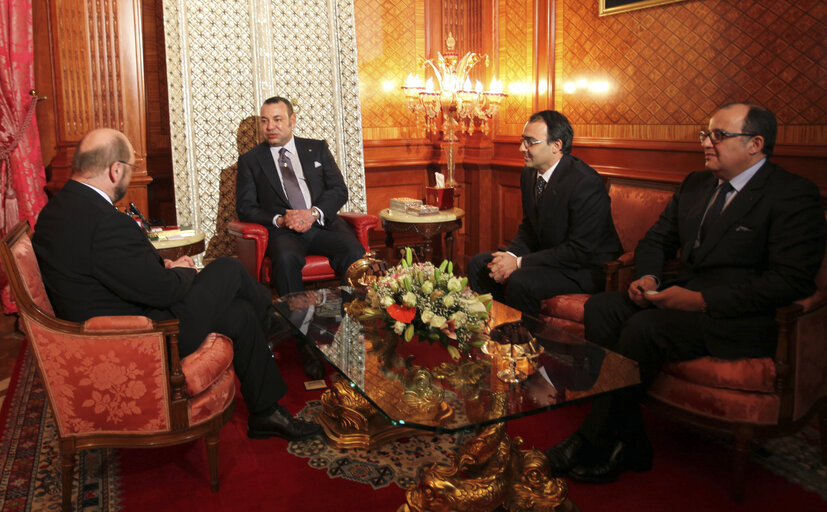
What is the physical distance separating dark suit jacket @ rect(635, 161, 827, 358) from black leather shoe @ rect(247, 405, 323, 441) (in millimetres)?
1760

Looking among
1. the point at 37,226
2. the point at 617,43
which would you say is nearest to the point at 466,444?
the point at 37,226

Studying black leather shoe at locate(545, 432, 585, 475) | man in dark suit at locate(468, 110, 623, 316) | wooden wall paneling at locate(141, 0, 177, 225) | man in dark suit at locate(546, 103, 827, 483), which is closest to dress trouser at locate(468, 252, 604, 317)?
man in dark suit at locate(468, 110, 623, 316)

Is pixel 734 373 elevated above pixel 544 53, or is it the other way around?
pixel 544 53

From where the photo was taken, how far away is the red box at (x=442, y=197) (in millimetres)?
5359

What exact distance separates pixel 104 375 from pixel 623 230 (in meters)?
2.92

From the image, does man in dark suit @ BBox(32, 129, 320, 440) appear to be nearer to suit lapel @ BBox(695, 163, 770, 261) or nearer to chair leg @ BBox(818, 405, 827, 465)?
suit lapel @ BBox(695, 163, 770, 261)

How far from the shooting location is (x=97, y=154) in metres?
2.64

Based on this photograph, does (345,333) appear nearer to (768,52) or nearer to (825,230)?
(825,230)

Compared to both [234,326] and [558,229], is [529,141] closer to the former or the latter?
[558,229]

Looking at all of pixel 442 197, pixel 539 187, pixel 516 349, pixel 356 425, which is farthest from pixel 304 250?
pixel 516 349

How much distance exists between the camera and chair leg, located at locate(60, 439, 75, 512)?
246 cm

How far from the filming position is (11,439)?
3064 millimetres

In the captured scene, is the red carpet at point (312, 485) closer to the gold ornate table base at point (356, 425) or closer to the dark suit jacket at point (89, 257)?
the gold ornate table base at point (356, 425)

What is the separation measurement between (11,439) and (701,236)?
10.8ft
